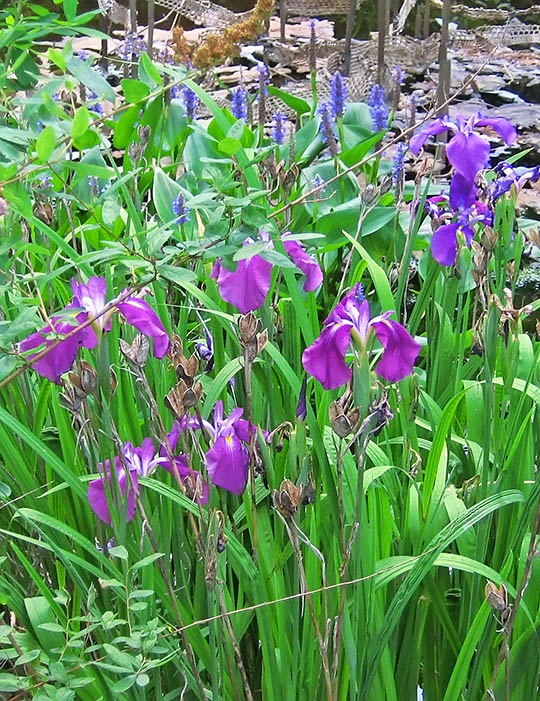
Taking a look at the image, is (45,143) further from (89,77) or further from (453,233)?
(453,233)

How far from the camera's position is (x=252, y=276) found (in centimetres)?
62

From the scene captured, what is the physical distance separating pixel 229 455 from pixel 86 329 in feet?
0.49

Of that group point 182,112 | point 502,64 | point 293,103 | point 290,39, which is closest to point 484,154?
point 293,103

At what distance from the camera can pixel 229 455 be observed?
0.63m

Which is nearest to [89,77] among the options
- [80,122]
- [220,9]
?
[80,122]

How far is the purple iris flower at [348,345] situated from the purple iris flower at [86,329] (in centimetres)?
11

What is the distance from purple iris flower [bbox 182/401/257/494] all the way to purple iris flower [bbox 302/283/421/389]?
0.40 feet

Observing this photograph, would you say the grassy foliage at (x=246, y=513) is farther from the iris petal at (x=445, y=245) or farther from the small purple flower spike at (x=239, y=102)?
the small purple flower spike at (x=239, y=102)

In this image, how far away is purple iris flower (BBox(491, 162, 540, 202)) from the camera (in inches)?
38.2

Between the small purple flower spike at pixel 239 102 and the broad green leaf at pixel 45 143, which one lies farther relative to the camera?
the small purple flower spike at pixel 239 102

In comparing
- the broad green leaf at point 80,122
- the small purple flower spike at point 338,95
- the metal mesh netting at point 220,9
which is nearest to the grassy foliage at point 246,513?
the broad green leaf at point 80,122

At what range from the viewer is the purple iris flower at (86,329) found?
0.56 meters

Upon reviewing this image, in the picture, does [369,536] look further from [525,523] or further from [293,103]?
[293,103]

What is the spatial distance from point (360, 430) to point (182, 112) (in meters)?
1.31
